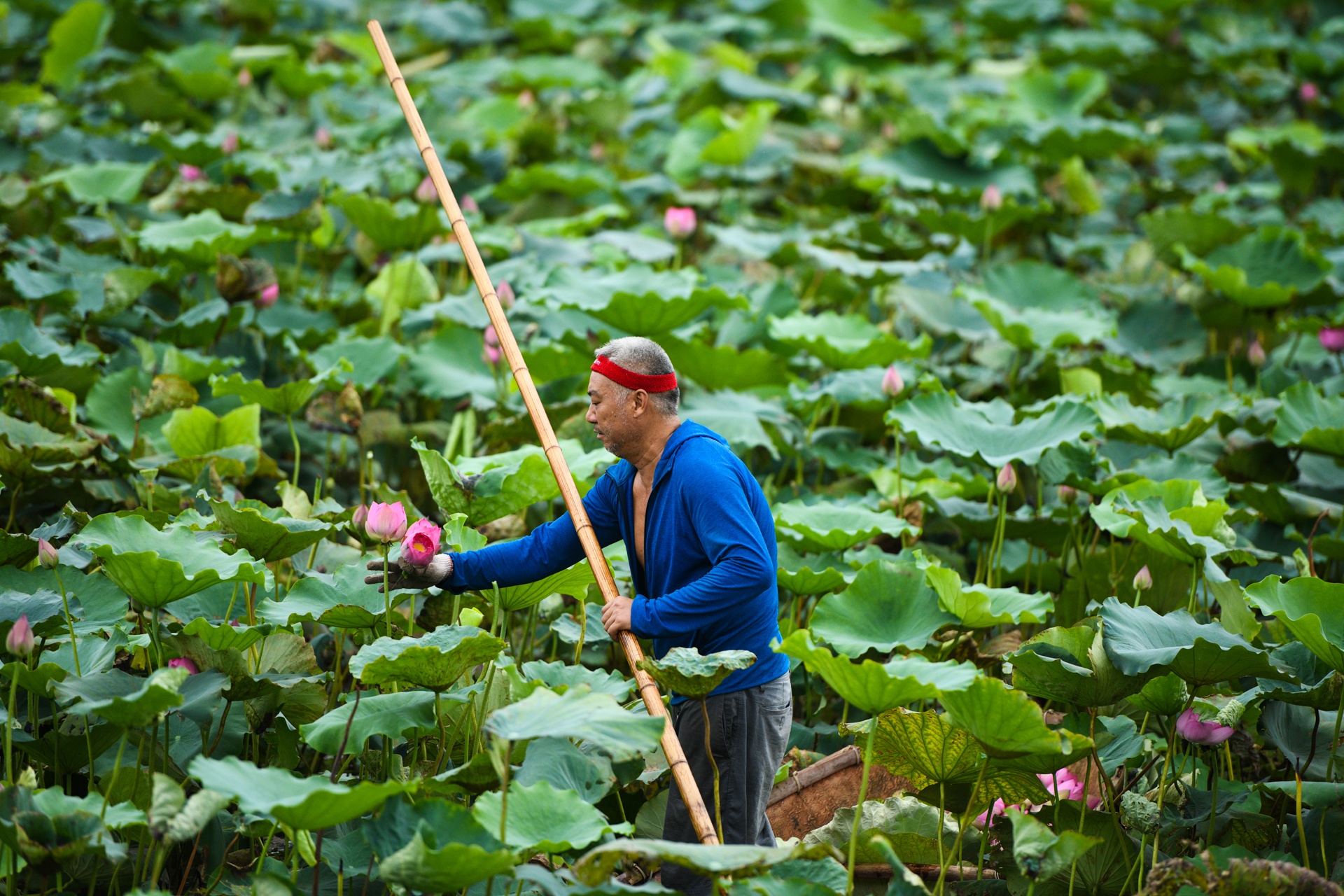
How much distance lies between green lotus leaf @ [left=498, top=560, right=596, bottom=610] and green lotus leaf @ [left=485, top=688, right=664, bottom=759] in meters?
Result: 0.62

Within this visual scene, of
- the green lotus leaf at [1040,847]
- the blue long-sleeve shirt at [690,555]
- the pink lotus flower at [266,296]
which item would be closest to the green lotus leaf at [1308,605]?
the green lotus leaf at [1040,847]

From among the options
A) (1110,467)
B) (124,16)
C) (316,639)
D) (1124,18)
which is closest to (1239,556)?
(1110,467)

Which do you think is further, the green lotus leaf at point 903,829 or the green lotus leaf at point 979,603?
the green lotus leaf at point 979,603

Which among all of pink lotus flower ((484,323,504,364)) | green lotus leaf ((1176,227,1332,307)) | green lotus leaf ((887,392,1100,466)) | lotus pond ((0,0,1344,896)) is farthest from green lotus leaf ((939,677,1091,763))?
green lotus leaf ((1176,227,1332,307))

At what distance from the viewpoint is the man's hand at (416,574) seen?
2275 mm

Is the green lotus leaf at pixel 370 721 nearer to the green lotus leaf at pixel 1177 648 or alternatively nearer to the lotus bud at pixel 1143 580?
the green lotus leaf at pixel 1177 648

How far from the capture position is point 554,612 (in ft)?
9.93

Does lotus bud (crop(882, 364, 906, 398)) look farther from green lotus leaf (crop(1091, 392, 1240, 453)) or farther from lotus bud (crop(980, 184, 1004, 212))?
lotus bud (crop(980, 184, 1004, 212))

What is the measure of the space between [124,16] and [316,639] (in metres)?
5.77

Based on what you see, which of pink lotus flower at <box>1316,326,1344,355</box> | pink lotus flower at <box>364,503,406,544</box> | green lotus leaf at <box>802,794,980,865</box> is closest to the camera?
pink lotus flower at <box>364,503,406,544</box>

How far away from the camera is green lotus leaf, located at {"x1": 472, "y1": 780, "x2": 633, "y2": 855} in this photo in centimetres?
193

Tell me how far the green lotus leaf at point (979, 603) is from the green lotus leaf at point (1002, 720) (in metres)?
0.51

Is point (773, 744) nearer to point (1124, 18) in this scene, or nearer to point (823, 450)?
point (823, 450)

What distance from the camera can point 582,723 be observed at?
72.9 inches
